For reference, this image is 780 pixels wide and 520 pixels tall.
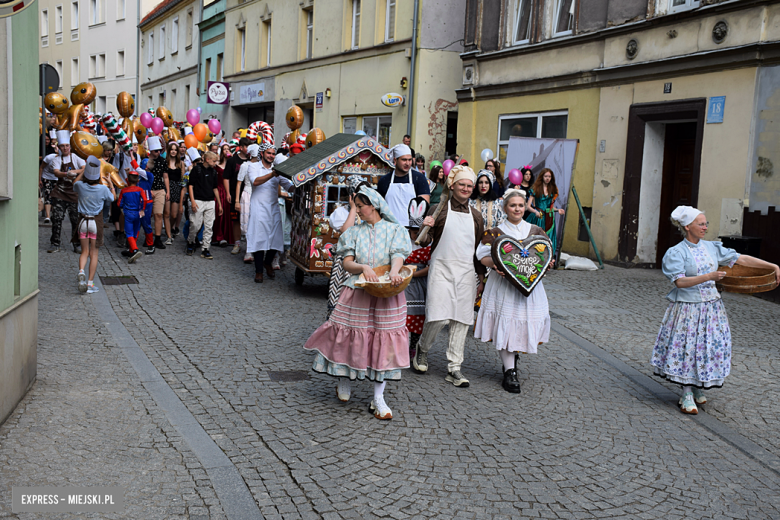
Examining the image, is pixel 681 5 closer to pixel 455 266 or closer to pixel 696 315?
pixel 696 315

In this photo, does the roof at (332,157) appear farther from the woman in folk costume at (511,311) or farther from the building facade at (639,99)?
the building facade at (639,99)

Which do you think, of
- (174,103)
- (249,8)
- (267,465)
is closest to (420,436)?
(267,465)

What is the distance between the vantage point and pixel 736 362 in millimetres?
7516

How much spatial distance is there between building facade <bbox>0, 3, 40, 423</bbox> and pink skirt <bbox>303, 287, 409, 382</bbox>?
2065 millimetres

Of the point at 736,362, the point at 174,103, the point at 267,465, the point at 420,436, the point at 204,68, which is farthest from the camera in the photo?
the point at 174,103

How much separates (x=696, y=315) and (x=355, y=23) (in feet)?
64.3

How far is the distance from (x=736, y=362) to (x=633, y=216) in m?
6.97

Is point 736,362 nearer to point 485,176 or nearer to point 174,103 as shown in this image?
point 485,176

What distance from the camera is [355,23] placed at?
23516mm

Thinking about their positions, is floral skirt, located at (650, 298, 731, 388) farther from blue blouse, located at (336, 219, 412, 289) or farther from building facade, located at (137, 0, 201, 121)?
building facade, located at (137, 0, 201, 121)

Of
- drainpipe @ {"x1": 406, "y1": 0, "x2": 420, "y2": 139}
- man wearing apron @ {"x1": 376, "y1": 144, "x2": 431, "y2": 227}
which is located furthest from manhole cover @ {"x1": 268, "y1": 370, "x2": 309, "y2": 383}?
drainpipe @ {"x1": 406, "y1": 0, "x2": 420, "y2": 139}

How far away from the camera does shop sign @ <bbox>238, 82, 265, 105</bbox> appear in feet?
96.5

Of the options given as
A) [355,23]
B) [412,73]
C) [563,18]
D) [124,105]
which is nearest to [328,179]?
[563,18]

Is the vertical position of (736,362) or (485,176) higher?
(485,176)
